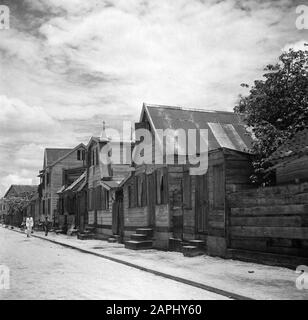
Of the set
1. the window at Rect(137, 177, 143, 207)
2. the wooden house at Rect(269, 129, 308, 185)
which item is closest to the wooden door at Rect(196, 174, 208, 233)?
the wooden house at Rect(269, 129, 308, 185)

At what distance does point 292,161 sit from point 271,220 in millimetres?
2262

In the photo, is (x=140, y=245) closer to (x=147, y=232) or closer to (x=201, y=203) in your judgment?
(x=147, y=232)

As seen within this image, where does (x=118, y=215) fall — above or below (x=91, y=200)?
below

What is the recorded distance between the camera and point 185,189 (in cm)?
1917

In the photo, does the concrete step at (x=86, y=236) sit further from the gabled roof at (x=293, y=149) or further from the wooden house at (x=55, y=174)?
the wooden house at (x=55, y=174)

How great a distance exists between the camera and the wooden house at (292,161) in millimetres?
13898

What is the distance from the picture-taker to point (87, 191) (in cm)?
3641

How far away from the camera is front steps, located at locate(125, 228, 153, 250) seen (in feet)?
69.1

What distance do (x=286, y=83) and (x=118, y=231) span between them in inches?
568

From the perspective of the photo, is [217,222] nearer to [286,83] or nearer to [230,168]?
[230,168]

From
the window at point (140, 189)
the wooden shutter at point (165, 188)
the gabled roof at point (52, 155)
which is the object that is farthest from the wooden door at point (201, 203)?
the gabled roof at point (52, 155)

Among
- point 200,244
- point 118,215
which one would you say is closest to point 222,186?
point 200,244

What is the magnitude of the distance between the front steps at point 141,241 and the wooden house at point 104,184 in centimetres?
588
